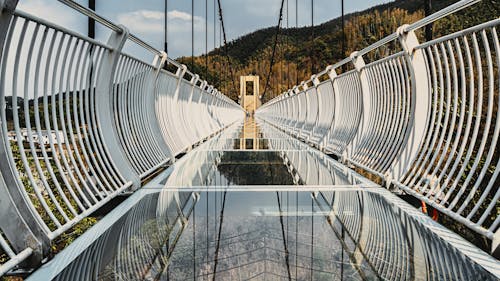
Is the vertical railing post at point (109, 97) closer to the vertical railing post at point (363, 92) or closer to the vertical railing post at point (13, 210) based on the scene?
the vertical railing post at point (13, 210)

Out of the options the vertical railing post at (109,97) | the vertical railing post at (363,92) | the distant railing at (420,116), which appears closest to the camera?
the distant railing at (420,116)

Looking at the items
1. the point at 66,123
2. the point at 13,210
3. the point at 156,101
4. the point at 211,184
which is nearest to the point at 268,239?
the point at 13,210

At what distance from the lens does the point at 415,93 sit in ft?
8.50

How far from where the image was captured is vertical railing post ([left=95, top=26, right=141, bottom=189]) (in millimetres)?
2424

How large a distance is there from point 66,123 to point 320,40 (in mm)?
28275

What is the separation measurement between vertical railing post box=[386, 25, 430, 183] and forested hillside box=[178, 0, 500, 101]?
196cm

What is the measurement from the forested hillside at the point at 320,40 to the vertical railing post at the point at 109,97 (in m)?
3.28

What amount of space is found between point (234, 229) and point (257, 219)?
189 millimetres

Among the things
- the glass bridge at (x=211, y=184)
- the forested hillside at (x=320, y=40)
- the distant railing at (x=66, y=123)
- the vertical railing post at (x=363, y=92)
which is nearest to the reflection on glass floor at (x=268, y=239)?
the glass bridge at (x=211, y=184)

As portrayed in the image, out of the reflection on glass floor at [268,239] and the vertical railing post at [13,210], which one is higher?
the vertical railing post at [13,210]

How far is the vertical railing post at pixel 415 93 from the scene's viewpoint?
256 cm

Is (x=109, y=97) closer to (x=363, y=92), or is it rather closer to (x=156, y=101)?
(x=156, y=101)

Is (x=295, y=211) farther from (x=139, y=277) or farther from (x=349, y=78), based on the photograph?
(x=349, y=78)

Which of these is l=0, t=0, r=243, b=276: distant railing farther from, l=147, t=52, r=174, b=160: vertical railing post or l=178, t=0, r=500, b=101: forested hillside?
l=178, t=0, r=500, b=101: forested hillside
